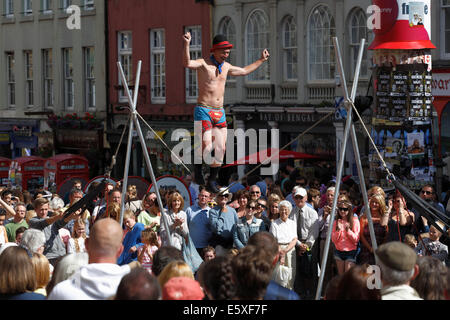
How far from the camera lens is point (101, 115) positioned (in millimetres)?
29547

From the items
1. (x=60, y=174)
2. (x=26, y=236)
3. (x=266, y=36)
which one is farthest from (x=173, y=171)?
(x=26, y=236)

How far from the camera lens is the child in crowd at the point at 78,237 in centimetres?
1048

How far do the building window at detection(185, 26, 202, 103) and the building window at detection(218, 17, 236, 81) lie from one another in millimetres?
882

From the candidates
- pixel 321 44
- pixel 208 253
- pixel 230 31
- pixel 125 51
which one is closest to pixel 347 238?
pixel 208 253

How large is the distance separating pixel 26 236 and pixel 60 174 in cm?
1549

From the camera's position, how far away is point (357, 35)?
2091cm

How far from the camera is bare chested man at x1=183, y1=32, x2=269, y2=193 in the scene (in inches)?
422

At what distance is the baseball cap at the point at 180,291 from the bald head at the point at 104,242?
1.53 feet

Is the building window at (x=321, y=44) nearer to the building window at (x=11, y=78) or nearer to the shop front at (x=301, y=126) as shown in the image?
the shop front at (x=301, y=126)

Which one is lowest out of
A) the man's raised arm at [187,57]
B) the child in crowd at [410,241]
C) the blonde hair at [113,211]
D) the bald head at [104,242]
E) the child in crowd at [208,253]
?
the child in crowd at [208,253]

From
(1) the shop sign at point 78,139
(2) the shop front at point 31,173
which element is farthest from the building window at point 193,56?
(2) the shop front at point 31,173

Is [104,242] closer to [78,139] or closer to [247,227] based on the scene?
[247,227]

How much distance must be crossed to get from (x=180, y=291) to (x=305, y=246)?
5131 millimetres
